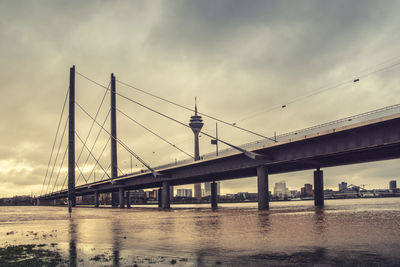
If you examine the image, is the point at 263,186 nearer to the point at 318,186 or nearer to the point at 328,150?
the point at 328,150

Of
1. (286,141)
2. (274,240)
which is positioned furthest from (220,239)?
(286,141)

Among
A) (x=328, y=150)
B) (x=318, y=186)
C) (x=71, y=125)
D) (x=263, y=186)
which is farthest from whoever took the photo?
(x=71, y=125)

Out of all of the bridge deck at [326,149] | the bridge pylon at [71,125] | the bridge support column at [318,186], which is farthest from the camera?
the bridge pylon at [71,125]

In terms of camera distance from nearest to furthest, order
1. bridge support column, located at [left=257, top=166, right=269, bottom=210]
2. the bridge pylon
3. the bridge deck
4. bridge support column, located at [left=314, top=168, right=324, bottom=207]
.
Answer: the bridge deck → bridge support column, located at [left=257, top=166, right=269, bottom=210] → bridge support column, located at [left=314, top=168, right=324, bottom=207] → the bridge pylon

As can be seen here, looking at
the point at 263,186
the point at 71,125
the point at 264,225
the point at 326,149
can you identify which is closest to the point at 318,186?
the point at 263,186

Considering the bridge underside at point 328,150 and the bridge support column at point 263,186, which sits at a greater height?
the bridge underside at point 328,150

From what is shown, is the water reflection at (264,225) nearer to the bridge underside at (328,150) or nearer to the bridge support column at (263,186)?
the bridge underside at (328,150)

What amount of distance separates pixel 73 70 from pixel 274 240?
105 m

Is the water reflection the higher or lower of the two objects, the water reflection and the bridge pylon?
the lower

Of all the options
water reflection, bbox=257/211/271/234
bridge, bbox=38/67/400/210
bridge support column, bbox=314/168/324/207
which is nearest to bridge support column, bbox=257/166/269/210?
bridge, bbox=38/67/400/210

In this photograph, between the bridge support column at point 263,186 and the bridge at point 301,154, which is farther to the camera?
the bridge support column at point 263,186

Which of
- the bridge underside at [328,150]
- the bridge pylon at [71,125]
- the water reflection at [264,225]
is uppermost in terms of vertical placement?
the bridge pylon at [71,125]

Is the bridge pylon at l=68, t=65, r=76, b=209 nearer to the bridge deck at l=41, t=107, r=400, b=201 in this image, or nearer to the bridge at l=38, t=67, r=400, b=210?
the bridge at l=38, t=67, r=400, b=210

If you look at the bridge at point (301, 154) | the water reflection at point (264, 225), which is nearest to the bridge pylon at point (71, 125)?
the bridge at point (301, 154)
